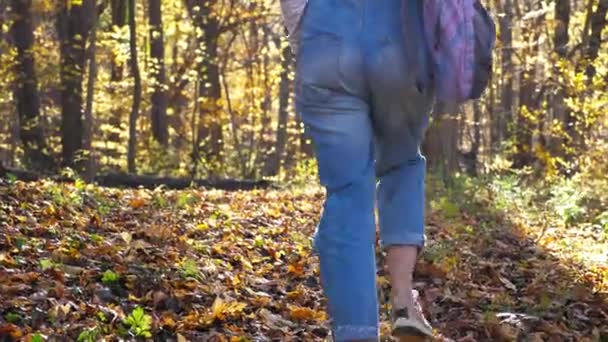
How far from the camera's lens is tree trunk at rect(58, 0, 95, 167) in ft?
65.2

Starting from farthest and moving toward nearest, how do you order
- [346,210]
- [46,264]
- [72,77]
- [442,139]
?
[72,77] < [442,139] < [46,264] < [346,210]

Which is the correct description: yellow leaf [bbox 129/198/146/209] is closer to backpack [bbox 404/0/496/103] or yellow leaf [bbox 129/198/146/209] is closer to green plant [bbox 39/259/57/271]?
green plant [bbox 39/259/57/271]

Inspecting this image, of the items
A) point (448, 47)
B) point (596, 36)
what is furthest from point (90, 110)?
point (448, 47)

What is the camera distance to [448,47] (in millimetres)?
3018

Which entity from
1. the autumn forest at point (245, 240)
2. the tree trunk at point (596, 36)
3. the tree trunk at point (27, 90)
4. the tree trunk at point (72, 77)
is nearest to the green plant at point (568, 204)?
the autumn forest at point (245, 240)

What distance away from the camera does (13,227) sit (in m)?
5.78

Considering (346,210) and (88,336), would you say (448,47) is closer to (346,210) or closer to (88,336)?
(346,210)

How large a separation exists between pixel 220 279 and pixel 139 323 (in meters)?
1.35

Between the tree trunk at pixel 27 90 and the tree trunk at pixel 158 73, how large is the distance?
143 inches

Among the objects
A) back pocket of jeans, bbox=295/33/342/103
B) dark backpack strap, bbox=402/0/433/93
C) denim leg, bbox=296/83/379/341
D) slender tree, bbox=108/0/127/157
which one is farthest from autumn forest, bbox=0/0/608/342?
slender tree, bbox=108/0/127/157

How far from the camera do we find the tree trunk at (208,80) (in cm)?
2480

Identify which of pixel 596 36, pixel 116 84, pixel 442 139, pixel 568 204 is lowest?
pixel 568 204

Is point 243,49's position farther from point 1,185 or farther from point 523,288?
point 523,288

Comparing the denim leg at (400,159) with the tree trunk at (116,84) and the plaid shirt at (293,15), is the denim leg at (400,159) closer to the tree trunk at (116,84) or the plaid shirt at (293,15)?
the plaid shirt at (293,15)
